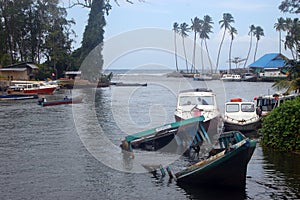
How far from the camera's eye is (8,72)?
8350cm

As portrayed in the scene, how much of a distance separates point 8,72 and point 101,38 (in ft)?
60.5

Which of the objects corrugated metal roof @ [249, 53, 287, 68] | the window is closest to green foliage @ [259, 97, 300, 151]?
the window

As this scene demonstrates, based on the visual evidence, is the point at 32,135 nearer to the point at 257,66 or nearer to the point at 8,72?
the point at 8,72

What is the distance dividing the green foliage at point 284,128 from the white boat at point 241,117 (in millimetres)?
5471

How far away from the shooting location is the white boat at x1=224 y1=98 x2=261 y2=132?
26217 mm

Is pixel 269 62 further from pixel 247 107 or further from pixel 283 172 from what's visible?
pixel 283 172

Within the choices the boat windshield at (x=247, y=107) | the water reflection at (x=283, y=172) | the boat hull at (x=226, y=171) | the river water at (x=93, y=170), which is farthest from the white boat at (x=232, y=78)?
the boat hull at (x=226, y=171)

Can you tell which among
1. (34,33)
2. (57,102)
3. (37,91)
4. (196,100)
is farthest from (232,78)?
(196,100)

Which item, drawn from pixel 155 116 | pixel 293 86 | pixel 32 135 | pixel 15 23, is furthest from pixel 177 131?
pixel 15 23

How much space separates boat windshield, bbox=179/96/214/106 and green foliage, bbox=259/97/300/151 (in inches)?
230

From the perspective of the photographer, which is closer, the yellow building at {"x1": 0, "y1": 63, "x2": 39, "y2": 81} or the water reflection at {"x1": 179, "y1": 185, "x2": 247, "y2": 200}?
the water reflection at {"x1": 179, "y1": 185, "x2": 247, "y2": 200}

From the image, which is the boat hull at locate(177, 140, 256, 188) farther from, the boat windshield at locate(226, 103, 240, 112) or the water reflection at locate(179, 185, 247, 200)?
the boat windshield at locate(226, 103, 240, 112)

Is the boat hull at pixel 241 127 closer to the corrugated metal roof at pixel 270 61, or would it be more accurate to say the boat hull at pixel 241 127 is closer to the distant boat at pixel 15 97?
the distant boat at pixel 15 97

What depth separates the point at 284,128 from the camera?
63.6 ft
